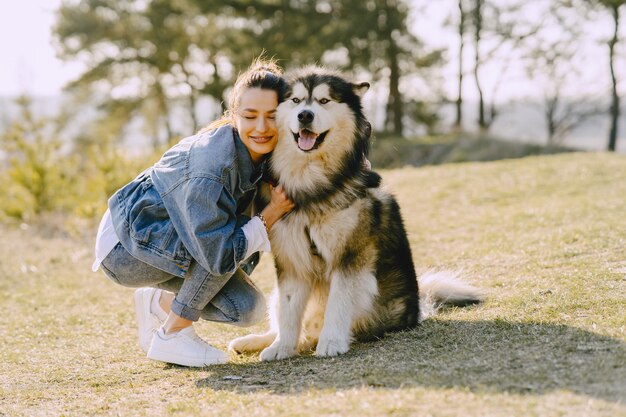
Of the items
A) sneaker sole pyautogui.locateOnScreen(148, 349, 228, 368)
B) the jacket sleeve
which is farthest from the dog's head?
sneaker sole pyautogui.locateOnScreen(148, 349, 228, 368)

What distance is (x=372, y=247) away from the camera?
3463 mm

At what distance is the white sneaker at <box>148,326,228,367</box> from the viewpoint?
343 cm

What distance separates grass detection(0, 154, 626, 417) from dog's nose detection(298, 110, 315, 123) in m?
1.26

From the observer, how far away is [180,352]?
11.3 ft

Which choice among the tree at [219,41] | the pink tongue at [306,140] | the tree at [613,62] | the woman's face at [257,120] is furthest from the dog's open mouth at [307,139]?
the tree at [613,62]

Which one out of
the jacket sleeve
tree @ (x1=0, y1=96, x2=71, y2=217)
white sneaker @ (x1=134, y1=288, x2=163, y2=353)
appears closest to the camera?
the jacket sleeve

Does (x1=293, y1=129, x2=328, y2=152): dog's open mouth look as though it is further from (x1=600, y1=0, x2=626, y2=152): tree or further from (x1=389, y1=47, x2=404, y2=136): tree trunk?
(x1=600, y1=0, x2=626, y2=152): tree

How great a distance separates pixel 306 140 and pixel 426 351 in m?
1.26

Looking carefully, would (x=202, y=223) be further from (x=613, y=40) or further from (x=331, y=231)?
(x=613, y=40)

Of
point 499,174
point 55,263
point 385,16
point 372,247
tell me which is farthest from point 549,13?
point 372,247

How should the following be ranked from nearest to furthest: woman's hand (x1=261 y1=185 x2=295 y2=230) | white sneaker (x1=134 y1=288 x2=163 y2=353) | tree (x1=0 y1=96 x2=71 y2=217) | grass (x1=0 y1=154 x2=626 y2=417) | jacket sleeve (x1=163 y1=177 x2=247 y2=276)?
grass (x1=0 y1=154 x2=626 y2=417)
jacket sleeve (x1=163 y1=177 x2=247 y2=276)
woman's hand (x1=261 y1=185 x2=295 y2=230)
white sneaker (x1=134 y1=288 x2=163 y2=353)
tree (x1=0 y1=96 x2=71 y2=217)

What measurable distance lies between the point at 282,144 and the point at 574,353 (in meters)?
1.80

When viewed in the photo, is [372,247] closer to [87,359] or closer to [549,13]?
[87,359]

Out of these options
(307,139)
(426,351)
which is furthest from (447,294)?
(307,139)
